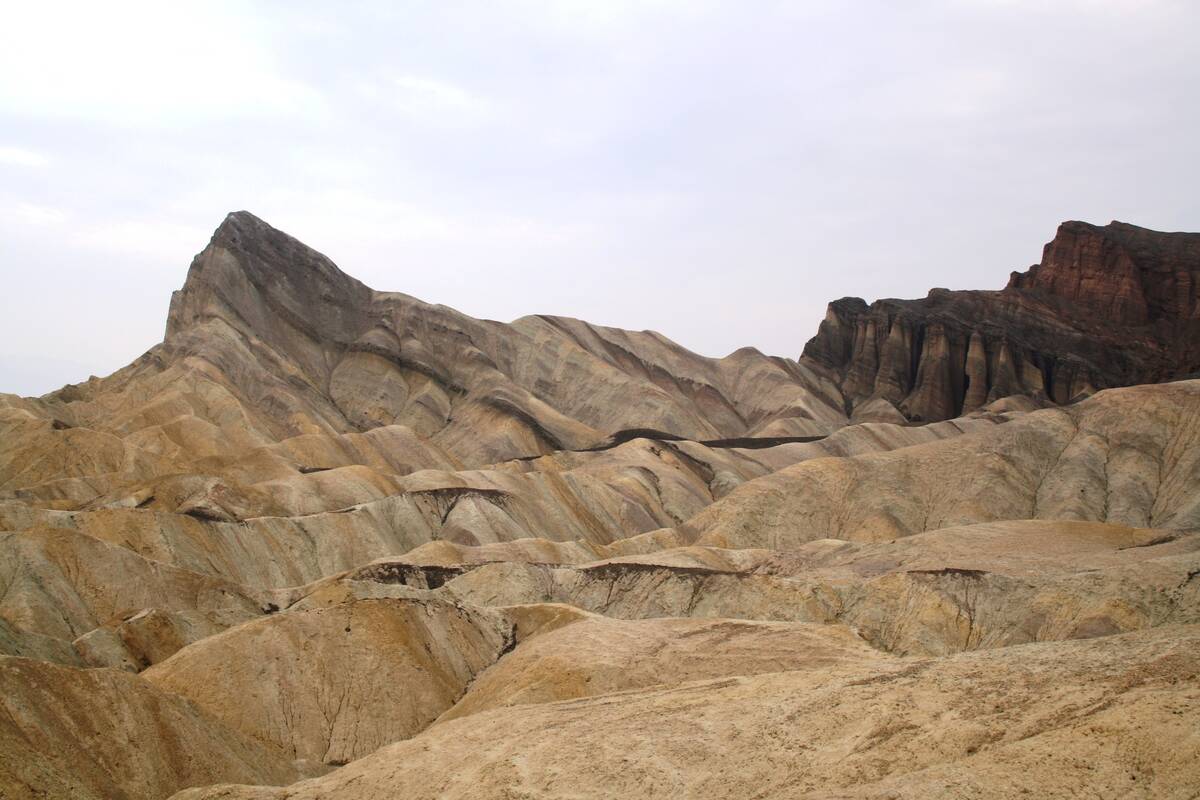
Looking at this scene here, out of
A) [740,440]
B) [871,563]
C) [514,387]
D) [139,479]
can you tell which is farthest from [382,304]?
[871,563]

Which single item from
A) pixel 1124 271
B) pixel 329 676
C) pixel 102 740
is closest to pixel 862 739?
pixel 102 740

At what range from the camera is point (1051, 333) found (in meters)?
122

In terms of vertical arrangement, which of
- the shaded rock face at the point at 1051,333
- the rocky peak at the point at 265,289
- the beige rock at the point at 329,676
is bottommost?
the beige rock at the point at 329,676

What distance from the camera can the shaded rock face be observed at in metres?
116

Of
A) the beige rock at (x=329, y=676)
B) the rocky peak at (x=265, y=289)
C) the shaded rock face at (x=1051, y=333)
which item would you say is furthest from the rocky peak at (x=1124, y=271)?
the beige rock at (x=329, y=676)

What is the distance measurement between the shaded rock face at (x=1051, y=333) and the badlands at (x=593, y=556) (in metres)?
0.41

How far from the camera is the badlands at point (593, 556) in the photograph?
2105 centimetres

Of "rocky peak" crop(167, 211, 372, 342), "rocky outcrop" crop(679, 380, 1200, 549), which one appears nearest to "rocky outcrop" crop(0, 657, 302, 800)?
"rocky outcrop" crop(679, 380, 1200, 549)

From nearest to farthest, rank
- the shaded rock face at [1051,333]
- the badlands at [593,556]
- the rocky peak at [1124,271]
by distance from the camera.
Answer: the badlands at [593,556]
the shaded rock face at [1051,333]
the rocky peak at [1124,271]

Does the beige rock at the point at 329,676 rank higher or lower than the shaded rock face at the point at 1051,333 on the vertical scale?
lower

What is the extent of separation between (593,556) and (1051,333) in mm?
78435

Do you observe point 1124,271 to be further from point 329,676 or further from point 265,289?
point 329,676

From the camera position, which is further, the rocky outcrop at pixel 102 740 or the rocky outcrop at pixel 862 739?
the rocky outcrop at pixel 102 740

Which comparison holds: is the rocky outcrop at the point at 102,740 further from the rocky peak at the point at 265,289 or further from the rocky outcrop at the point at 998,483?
the rocky peak at the point at 265,289
